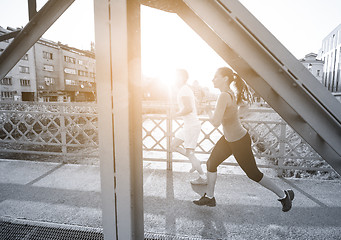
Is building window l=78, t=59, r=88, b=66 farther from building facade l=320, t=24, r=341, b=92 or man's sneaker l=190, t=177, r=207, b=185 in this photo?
building facade l=320, t=24, r=341, b=92

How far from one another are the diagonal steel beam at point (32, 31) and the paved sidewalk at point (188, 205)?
220 cm

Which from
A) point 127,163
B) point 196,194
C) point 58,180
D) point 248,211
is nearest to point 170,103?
point 196,194

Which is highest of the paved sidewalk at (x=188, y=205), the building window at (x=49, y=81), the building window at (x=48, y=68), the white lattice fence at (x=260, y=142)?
the building window at (x=48, y=68)

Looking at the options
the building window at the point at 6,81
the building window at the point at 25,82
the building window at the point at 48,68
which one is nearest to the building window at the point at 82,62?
the building window at the point at 48,68

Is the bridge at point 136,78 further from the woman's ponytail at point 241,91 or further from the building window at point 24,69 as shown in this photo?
the building window at point 24,69

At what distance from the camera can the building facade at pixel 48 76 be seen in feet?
132

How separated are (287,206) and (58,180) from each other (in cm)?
423

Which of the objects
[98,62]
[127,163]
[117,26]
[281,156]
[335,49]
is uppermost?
[335,49]

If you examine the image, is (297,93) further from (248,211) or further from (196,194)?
(196,194)

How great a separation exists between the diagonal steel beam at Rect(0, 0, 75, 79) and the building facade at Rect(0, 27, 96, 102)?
134 feet

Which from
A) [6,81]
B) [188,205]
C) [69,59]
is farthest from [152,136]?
[69,59]

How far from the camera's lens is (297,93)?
1286mm

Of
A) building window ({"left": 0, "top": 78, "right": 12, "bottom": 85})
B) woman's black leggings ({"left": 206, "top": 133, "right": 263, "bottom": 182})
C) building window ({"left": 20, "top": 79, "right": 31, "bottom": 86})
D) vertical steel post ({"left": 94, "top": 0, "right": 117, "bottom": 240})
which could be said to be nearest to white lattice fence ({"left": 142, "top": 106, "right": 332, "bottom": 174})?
woman's black leggings ({"left": 206, "top": 133, "right": 263, "bottom": 182})

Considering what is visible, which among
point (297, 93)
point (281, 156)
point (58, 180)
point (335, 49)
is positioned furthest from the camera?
point (335, 49)
